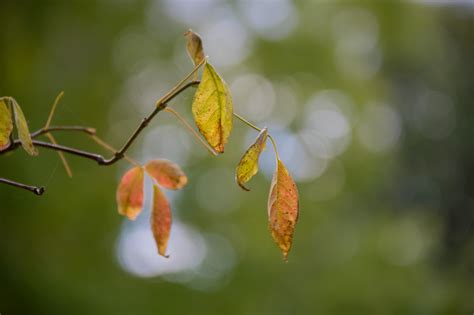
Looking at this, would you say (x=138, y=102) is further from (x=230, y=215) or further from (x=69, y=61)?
(x=230, y=215)

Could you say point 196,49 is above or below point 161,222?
A: above

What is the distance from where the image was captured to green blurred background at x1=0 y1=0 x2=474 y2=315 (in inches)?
70.4

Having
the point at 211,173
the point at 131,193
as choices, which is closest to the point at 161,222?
the point at 131,193

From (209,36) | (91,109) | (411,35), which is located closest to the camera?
(91,109)

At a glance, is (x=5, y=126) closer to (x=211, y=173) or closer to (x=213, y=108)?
(x=213, y=108)

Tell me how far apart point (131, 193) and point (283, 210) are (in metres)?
0.14

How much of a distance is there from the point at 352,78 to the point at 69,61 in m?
1.28

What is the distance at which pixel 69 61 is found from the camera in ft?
6.62

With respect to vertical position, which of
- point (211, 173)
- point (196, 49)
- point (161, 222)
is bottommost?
point (211, 173)

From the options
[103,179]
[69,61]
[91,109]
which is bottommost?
[103,179]

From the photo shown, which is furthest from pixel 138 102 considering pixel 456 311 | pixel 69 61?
pixel 456 311

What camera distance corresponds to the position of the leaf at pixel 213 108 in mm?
233

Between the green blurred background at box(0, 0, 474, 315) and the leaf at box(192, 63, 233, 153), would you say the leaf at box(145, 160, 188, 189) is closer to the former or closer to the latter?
the leaf at box(192, 63, 233, 153)

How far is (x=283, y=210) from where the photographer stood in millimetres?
243
